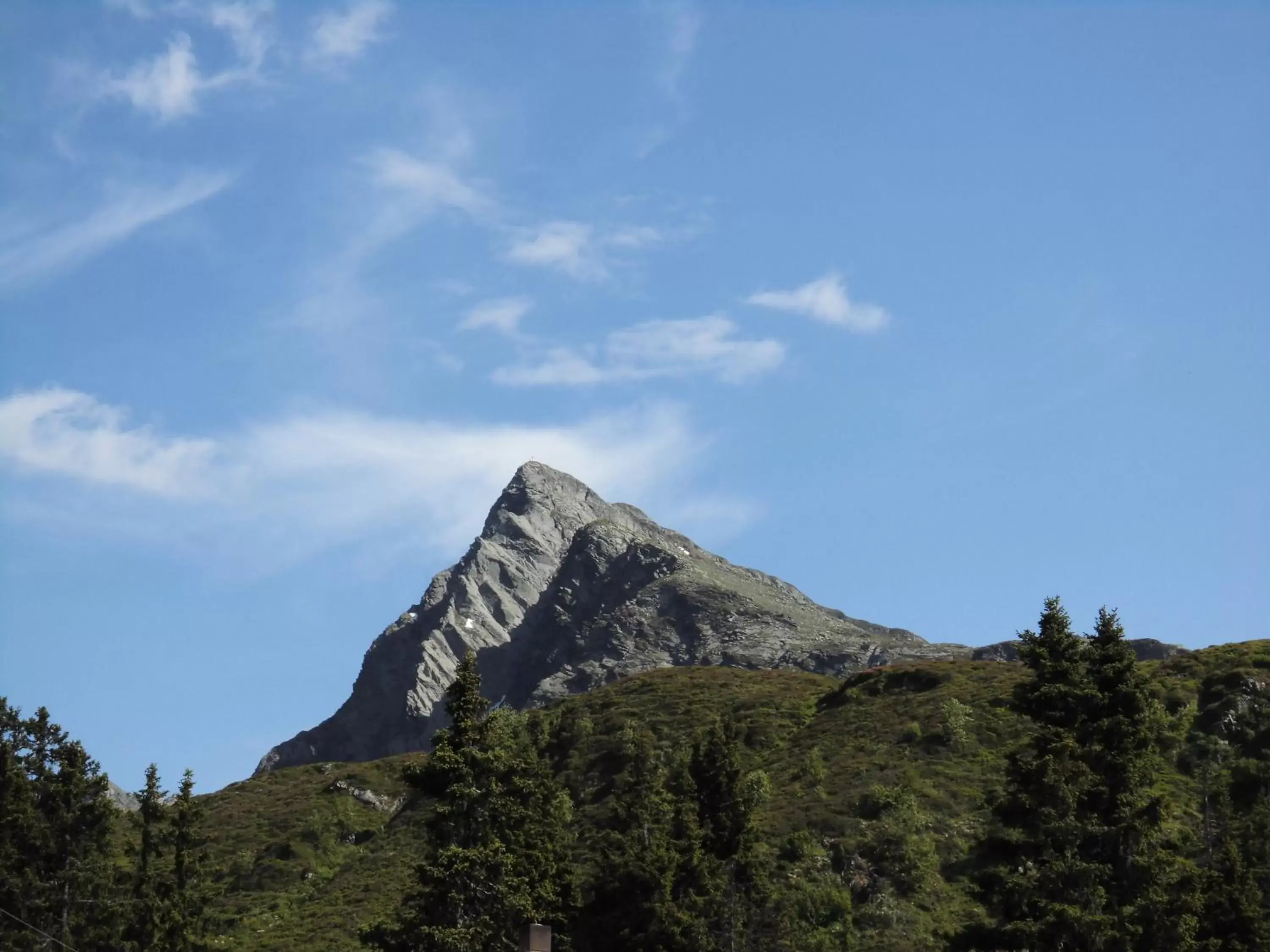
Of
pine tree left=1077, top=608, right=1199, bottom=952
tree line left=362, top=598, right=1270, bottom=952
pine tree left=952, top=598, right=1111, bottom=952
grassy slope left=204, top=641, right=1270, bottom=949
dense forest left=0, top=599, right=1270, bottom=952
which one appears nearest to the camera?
→ pine tree left=952, top=598, right=1111, bottom=952

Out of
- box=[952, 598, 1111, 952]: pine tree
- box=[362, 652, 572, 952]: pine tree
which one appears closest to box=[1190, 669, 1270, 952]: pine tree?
box=[952, 598, 1111, 952]: pine tree

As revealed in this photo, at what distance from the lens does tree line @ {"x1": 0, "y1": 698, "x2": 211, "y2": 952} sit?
60250mm

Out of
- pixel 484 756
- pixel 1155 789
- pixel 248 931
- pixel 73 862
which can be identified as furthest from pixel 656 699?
pixel 484 756

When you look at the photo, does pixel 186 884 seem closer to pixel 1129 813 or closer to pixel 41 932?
pixel 41 932

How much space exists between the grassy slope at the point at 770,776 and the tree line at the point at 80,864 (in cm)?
1631

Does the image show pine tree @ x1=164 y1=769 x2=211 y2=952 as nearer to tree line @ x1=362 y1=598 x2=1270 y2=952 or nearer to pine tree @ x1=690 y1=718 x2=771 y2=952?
tree line @ x1=362 y1=598 x2=1270 y2=952

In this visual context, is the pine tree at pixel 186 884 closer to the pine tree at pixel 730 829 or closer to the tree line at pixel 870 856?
the tree line at pixel 870 856

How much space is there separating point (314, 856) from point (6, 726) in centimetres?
4270

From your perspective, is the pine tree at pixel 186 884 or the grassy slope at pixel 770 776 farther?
the grassy slope at pixel 770 776

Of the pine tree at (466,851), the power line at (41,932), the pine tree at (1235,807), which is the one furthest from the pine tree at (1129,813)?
the power line at (41,932)

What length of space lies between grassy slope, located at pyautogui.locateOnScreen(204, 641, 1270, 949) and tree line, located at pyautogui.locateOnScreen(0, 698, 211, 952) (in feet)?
53.5

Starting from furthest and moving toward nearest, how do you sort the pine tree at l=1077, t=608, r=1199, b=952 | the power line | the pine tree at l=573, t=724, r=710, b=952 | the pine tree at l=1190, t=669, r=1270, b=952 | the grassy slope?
the grassy slope < the power line < the pine tree at l=573, t=724, r=710, b=952 < the pine tree at l=1190, t=669, r=1270, b=952 < the pine tree at l=1077, t=608, r=1199, b=952

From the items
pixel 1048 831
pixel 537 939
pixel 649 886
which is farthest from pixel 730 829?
pixel 537 939

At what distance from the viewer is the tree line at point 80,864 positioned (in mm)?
60250
